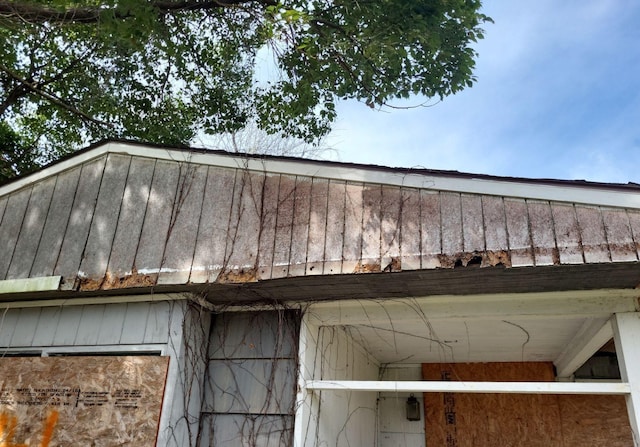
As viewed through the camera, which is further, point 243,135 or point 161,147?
point 243,135

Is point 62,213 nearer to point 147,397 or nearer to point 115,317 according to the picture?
point 115,317

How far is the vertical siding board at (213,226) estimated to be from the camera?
388 centimetres

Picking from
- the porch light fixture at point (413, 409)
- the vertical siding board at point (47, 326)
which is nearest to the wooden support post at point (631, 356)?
the porch light fixture at point (413, 409)

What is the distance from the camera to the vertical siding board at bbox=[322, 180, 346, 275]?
3.53m

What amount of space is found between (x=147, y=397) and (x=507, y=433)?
488cm

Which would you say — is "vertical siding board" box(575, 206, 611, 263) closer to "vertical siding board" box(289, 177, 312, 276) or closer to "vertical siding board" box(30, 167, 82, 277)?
"vertical siding board" box(289, 177, 312, 276)

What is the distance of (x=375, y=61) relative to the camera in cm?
682

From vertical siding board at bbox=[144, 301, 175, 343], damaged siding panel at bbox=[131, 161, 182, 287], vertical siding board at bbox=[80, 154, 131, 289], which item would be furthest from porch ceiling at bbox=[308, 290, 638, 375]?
vertical siding board at bbox=[80, 154, 131, 289]

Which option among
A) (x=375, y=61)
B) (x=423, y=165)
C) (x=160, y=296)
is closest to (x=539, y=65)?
(x=375, y=61)

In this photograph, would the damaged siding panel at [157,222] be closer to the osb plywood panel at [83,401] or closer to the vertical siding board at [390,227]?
the osb plywood panel at [83,401]

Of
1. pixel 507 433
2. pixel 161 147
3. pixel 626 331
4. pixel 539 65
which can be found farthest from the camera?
pixel 539 65

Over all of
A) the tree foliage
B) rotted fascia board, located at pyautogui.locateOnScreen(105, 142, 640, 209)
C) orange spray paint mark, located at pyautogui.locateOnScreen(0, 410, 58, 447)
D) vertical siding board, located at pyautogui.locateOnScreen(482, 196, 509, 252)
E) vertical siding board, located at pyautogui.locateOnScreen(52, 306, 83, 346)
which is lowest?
orange spray paint mark, located at pyautogui.locateOnScreen(0, 410, 58, 447)

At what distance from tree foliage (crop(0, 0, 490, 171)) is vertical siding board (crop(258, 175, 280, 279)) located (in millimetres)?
2370

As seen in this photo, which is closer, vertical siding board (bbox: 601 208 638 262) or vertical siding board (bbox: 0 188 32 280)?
vertical siding board (bbox: 601 208 638 262)
